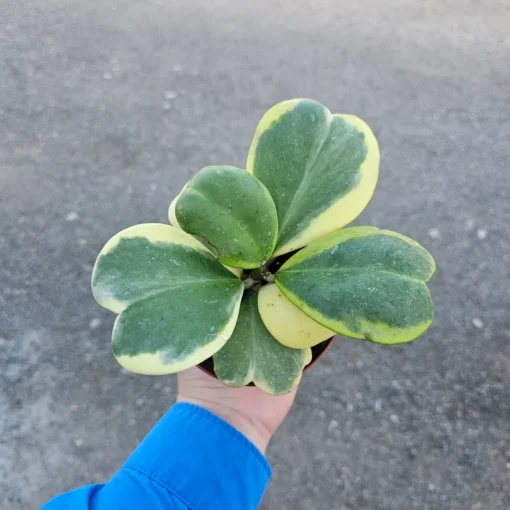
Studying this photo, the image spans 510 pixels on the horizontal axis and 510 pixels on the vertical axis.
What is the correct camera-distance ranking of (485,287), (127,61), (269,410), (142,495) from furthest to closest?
(127,61) < (485,287) < (269,410) < (142,495)

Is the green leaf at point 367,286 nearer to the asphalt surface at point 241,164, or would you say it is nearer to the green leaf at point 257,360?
the green leaf at point 257,360

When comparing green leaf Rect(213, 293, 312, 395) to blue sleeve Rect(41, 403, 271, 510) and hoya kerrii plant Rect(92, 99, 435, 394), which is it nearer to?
hoya kerrii plant Rect(92, 99, 435, 394)

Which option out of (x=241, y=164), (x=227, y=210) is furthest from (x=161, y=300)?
(x=241, y=164)

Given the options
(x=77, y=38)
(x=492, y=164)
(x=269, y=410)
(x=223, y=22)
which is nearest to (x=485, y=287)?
(x=492, y=164)

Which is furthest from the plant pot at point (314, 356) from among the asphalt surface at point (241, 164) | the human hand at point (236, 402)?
the asphalt surface at point (241, 164)

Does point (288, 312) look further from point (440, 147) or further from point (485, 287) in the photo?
point (440, 147)

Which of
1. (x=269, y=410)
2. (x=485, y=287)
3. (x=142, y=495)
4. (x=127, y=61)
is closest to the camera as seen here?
(x=142, y=495)

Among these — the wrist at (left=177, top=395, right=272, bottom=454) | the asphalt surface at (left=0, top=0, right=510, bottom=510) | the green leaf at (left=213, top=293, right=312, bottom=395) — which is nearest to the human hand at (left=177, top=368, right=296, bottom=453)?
the wrist at (left=177, top=395, right=272, bottom=454)

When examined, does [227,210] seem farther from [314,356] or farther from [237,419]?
[237,419]
